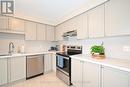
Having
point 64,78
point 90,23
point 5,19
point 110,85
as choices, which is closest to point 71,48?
point 64,78

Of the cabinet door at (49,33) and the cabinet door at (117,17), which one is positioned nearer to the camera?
the cabinet door at (117,17)

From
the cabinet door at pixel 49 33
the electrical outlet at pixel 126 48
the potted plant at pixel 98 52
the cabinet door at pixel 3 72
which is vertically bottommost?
the cabinet door at pixel 3 72

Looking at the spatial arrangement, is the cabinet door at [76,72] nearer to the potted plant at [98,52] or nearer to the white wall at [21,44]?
the potted plant at [98,52]

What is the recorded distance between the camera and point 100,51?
2359 mm

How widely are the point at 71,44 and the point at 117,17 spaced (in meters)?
2.11

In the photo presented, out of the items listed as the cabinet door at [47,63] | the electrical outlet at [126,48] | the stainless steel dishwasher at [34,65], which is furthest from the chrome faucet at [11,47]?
the electrical outlet at [126,48]

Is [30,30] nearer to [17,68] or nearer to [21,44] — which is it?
[21,44]

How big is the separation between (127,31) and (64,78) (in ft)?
6.92

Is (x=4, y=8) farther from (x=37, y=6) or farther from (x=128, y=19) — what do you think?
(x=128, y=19)

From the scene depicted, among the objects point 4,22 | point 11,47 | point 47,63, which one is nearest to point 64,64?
point 47,63

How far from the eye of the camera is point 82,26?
2.76 meters

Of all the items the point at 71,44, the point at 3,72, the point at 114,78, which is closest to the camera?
the point at 114,78

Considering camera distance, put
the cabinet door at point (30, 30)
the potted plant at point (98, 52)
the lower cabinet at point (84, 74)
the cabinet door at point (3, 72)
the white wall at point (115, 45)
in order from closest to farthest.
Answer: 1. the lower cabinet at point (84, 74)
2. the white wall at point (115, 45)
3. the potted plant at point (98, 52)
4. the cabinet door at point (3, 72)
5. the cabinet door at point (30, 30)

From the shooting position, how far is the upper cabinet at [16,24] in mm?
3110
